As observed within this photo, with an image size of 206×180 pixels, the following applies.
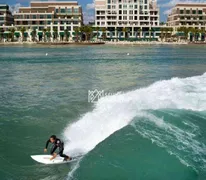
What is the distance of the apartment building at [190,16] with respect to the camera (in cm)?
18862

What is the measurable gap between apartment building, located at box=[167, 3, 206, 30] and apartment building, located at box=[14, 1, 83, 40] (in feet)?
188

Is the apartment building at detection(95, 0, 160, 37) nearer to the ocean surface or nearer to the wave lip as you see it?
the ocean surface

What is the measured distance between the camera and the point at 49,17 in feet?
580

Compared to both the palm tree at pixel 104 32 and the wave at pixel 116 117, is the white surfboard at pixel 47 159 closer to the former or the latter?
the wave at pixel 116 117

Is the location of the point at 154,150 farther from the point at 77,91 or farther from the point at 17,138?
the point at 77,91

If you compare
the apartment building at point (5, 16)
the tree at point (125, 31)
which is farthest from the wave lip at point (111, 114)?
the apartment building at point (5, 16)

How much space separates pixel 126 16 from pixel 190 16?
3840cm

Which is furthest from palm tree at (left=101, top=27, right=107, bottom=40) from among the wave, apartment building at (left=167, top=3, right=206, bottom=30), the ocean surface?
the wave

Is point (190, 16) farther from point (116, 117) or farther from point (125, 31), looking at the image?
point (116, 117)

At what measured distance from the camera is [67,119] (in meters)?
18.9

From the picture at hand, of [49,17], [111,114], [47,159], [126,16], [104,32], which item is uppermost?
[126,16]

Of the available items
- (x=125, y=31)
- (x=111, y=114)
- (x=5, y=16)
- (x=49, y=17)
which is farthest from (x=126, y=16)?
(x=111, y=114)

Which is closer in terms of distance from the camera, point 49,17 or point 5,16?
point 49,17

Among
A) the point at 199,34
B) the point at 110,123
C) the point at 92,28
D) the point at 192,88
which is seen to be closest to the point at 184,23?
the point at 199,34
